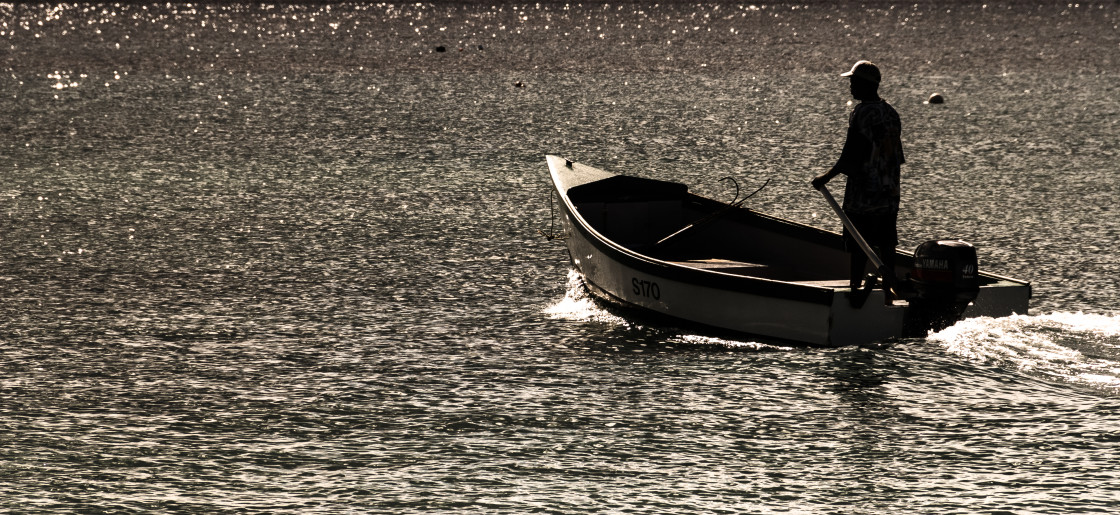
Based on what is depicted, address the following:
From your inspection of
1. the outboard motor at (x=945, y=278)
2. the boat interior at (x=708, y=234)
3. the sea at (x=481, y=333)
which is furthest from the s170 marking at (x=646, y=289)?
the outboard motor at (x=945, y=278)

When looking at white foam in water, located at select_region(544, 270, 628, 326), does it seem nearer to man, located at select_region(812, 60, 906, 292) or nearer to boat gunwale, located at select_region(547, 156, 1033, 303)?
boat gunwale, located at select_region(547, 156, 1033, 303)

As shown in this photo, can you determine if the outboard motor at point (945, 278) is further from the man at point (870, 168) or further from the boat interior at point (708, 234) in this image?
the boat interior at point (708, 234)

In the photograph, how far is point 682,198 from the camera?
15406mm

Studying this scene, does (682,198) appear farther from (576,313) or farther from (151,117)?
→ (151,117)

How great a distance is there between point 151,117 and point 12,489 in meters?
23.4

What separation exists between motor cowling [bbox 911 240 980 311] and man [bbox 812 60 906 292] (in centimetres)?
57

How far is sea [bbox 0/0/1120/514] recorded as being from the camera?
28.0 feet

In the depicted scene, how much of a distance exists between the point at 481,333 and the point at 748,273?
2694 mm

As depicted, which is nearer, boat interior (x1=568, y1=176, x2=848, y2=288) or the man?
the man

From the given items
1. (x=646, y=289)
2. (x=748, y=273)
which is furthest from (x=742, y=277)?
(x=748, y=273)

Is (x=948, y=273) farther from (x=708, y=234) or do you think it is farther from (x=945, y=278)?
(x=708, y=234)

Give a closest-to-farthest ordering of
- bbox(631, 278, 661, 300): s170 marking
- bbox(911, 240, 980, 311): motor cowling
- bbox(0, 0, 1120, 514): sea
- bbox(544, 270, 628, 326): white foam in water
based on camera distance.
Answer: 1. bbox(0, 0, 1120, 514): sea
2. bbox(911, 240, 980, 311): motor cowling
3. bbox(631, 278, 661, 300): s170 marking
4. bbox(544, 270, 628, 326): white foam in water

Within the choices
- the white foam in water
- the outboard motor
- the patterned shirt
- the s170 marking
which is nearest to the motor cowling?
the outboard motor

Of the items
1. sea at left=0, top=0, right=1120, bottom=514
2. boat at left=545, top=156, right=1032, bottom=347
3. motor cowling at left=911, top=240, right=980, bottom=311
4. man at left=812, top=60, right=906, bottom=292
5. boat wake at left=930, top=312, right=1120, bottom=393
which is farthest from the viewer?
man at left=812, top=60, right=906, bottom=292
